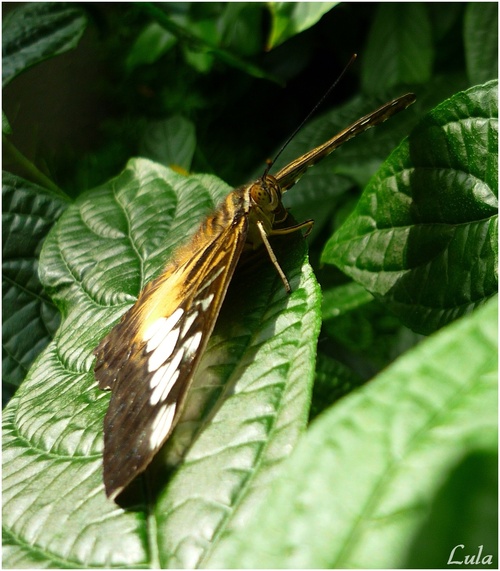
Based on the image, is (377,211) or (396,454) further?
(377,211)

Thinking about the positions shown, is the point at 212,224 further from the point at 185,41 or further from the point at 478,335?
the point at 185,41

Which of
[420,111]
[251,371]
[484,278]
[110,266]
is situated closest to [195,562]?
[251,371]

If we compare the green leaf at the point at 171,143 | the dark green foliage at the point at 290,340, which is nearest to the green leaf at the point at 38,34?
the dark green foliage at the point at 290,340

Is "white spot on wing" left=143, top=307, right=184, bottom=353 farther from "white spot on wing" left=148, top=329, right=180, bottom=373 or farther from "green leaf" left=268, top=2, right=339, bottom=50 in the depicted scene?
"green leaf" left=268, top=2, right=339, bottom=50

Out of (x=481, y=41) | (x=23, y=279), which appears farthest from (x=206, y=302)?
(x=481, y=41)

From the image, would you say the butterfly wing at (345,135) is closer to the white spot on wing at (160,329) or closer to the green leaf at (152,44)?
the white spot on wing at (160,329)
